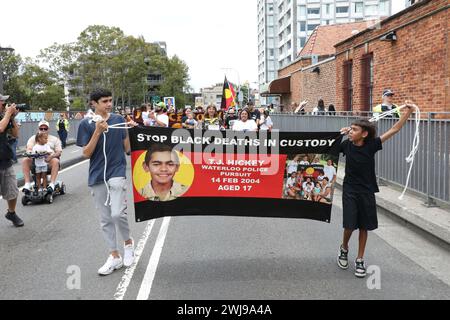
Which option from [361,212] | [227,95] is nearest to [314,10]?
[227,95]

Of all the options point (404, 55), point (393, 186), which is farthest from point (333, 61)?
point (393, 186)

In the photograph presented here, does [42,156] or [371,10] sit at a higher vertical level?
[371,10]

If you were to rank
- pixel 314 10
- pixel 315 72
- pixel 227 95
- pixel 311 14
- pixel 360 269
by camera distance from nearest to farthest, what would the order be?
pixel 360 269, pixel 227 95, pixel 315 72, pixel 314 10, pixel 311 14

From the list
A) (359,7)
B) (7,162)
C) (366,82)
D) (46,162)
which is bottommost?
(46,162)

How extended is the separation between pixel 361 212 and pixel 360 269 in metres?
0.60

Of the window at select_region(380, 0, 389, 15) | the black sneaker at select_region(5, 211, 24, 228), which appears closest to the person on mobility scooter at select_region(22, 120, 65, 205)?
the black sneaker at select_region(5, 211, 24, 228)

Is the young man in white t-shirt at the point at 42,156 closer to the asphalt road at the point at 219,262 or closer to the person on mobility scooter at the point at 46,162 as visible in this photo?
the person on mobility scooter at the point at 46,162

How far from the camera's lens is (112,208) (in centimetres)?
522

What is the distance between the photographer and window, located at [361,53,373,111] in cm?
1739

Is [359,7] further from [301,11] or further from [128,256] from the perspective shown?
[128,256]

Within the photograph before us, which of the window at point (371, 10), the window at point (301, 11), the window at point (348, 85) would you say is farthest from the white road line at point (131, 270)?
the window at point (301, 11)

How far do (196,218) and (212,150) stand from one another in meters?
2.49

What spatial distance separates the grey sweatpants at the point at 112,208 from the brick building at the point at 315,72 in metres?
18.0

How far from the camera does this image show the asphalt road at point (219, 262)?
4660mm
